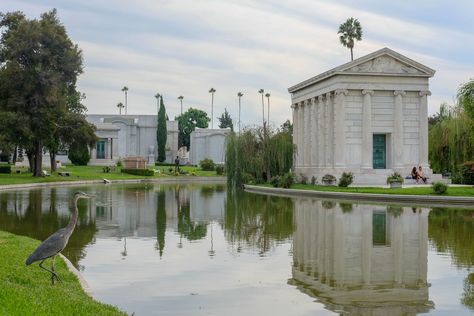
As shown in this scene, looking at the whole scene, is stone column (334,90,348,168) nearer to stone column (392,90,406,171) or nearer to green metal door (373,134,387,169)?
green metal door (373,134,387,169)

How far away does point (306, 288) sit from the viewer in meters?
11.4

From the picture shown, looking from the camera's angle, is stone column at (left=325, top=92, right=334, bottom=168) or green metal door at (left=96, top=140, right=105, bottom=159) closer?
stone column at (left=325, top=92, right=334, bottom=168)

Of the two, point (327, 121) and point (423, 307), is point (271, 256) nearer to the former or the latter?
point (423, 307)

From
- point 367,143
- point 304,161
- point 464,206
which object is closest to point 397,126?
point 367,143

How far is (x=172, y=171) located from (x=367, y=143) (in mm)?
42468

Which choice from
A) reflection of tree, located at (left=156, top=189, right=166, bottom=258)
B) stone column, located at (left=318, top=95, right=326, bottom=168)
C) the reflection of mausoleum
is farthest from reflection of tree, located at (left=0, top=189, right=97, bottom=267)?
stone column, located at (left=318, top=95, right=326, bottom=168)

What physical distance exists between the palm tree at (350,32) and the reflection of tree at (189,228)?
2009 inches

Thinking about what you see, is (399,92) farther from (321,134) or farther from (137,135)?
(137,135)

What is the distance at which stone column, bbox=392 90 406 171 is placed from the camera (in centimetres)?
5141

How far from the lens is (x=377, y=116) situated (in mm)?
51875

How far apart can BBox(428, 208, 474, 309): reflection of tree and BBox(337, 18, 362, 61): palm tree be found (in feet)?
158

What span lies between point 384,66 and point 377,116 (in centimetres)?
396

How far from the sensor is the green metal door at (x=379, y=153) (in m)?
52.7

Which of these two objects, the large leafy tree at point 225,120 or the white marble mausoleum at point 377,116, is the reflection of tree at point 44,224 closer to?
the white marble mausoleum at point 377,116
